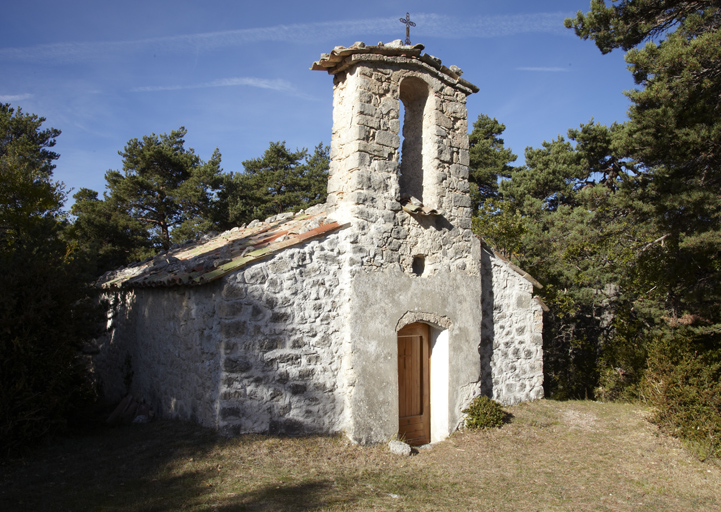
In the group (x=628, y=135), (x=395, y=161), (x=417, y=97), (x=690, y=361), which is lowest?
(x=690, y=361)

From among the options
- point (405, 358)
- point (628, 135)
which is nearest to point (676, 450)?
point (405, 358)

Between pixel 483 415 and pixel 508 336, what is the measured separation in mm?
1912

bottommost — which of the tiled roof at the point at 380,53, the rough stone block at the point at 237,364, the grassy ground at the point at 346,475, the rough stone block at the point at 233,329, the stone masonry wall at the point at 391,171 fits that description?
the grassy ground at the point at 346,475

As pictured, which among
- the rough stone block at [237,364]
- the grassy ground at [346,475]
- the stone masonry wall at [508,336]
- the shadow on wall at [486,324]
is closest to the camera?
the grassy ground at [346,475]

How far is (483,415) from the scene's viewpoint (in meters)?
8.16

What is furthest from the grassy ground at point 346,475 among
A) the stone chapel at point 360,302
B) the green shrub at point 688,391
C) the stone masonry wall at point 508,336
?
the stone masonry wall at point 508,336

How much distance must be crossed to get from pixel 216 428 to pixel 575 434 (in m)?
5.87

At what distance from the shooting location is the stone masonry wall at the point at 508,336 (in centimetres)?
923

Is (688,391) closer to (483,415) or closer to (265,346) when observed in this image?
(483,415)

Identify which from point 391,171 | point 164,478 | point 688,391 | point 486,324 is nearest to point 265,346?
point 164,478

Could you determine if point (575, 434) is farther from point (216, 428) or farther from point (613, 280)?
point (613, 280)

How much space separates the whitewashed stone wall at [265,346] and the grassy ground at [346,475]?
1.03 ft

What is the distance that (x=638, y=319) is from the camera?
13.9 meters

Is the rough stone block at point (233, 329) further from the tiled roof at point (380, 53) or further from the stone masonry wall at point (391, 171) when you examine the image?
the tiled roof at point (380, 53)
